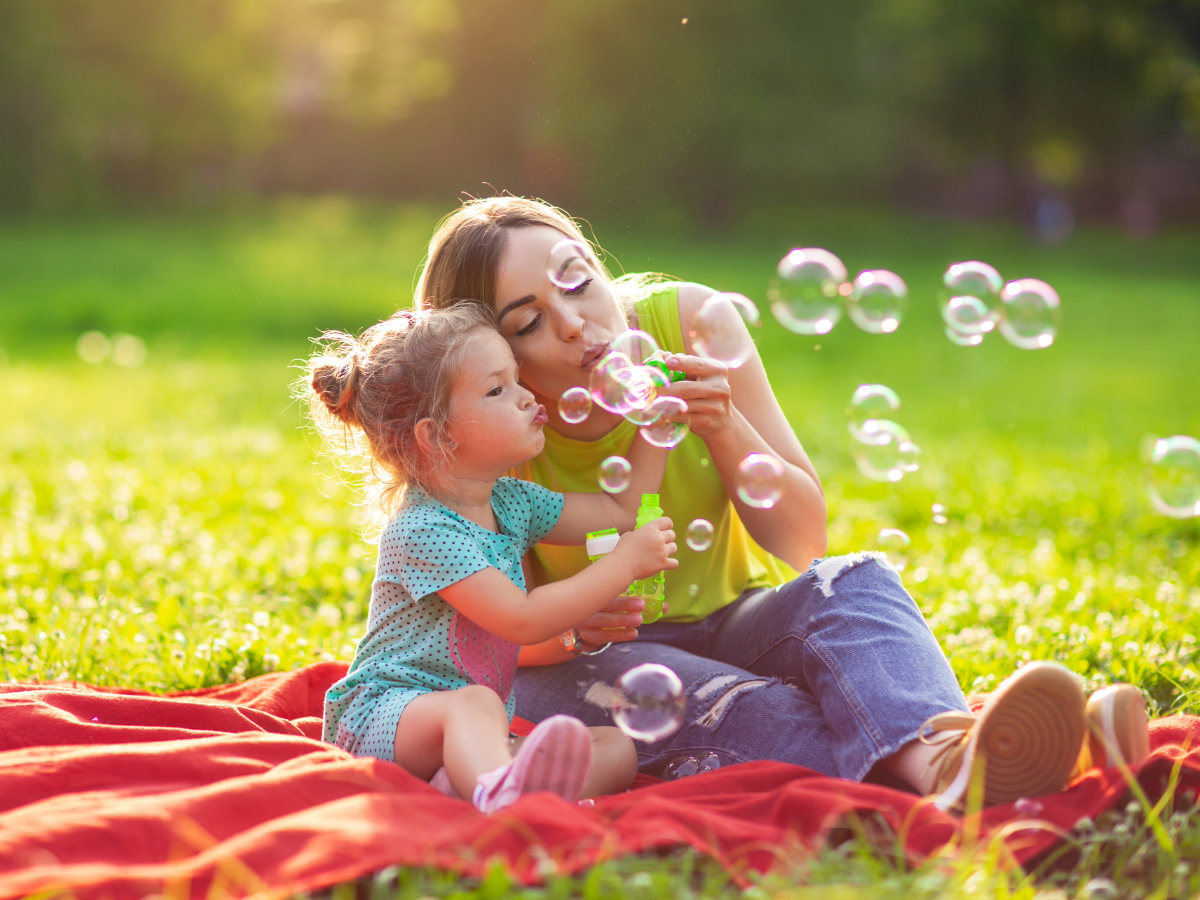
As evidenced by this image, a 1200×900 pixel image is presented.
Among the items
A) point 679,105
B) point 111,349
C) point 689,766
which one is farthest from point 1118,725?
point 679,105

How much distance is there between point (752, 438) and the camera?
8.39 ft

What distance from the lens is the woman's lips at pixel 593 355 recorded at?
94.9 inches

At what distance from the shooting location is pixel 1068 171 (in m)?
28.5

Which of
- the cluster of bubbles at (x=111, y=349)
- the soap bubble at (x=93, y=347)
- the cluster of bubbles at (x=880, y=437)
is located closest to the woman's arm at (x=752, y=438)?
the cluster of bubbles at (x=880, y=437)

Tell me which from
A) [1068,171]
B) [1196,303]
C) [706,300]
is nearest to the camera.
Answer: [706,300]

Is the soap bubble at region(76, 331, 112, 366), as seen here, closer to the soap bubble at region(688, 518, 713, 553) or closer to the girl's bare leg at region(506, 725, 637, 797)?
the soap bubble at region(688, 518, 713, 553)

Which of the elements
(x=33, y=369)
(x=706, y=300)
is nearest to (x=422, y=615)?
(x=706, y=300)

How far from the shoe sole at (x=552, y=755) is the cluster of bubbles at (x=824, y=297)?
1426 mm

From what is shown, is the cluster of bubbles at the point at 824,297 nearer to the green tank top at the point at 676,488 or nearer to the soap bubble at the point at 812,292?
the soap bubble at the point at 812,292

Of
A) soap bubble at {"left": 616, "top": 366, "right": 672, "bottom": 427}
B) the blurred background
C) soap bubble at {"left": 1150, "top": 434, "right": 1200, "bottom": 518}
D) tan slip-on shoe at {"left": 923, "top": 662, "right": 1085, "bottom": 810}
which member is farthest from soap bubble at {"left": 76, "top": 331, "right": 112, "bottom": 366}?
the blurred background

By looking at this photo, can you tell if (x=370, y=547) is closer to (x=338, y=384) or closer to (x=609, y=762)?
(x=338, y=384)

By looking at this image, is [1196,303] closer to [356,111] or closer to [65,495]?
[65,495]

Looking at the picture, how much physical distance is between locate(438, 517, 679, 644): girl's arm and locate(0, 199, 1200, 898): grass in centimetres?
58

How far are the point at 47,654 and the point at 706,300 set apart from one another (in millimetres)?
1992
